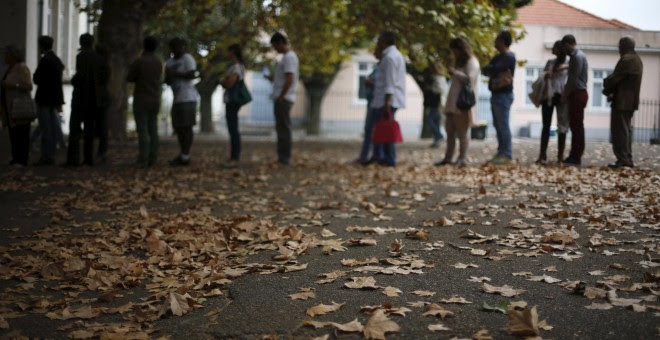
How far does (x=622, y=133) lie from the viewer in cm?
1268

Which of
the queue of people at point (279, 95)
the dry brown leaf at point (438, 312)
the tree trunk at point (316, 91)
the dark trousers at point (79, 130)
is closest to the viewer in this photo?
the dry brown leaf at point (438, 312)

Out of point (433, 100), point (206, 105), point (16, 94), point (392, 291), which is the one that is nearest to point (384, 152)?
point (16, 94)

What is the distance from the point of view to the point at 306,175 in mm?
13180

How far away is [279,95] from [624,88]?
5.40 metres

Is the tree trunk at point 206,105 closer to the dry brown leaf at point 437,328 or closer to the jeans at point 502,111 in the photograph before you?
the jeans at point 502,111

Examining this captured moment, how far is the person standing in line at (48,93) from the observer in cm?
1314

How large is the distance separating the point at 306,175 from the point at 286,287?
7.91m

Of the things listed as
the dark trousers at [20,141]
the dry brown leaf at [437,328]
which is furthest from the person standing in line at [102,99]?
the dry brown leaf at [437,328]

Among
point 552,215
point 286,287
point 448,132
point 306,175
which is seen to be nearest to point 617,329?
point 286,287

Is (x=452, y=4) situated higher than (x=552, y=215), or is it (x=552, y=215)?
(x=452, y=4)

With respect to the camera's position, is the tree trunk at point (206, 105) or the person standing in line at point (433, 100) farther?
the tree trunk at point (206, 105)

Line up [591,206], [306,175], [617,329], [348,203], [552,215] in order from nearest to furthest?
[617,329], [552,215], [591,206], [348,203], [306,175]

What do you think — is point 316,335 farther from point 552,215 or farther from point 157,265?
point 552,215

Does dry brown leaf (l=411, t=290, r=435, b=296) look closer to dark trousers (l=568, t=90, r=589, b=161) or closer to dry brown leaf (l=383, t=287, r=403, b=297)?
dry brown leaf (l=383, t=287, r=403, b=297)
